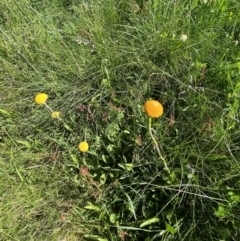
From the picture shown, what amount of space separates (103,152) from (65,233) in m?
0.37

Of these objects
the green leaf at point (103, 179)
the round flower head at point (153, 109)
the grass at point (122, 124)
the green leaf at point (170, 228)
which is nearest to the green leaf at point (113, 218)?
the grass at point (122, 124)

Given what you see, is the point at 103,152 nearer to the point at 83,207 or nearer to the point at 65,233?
the point at 83,207

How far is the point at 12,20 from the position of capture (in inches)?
75.0

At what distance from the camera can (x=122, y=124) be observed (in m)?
1.50

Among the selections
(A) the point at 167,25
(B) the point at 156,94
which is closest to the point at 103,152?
(B) the point at 156,94

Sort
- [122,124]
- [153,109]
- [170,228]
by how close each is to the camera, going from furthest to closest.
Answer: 1. [122,124]
2. [170,228]
3. [153,109]

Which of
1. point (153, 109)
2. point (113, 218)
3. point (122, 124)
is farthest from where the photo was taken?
point (122, 124)

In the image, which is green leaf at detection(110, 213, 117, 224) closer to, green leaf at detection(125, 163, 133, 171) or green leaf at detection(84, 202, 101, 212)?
green leaf at detection(84, 202, 101, 212)

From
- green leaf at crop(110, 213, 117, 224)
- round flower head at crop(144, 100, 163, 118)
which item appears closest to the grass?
green leaf at crop(110, 213, 117, 224)

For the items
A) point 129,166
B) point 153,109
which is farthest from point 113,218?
point 153,109

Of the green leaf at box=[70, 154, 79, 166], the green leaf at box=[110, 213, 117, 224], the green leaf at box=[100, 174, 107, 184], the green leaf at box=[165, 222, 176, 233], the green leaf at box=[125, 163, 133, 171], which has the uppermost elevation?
the green leaf at box=[125, 163, 133, 171]

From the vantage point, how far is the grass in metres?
1.31

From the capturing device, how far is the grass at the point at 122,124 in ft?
4.29

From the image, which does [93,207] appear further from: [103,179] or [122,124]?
[122,124]
